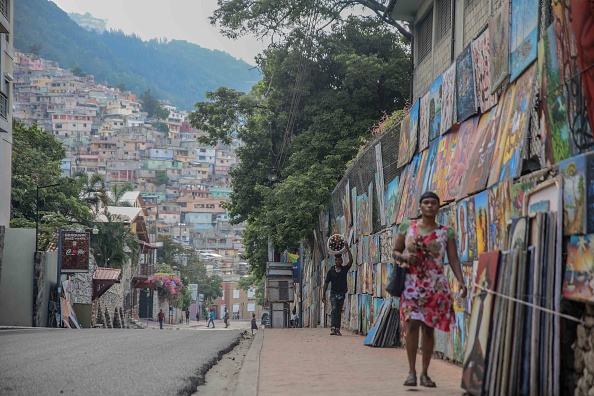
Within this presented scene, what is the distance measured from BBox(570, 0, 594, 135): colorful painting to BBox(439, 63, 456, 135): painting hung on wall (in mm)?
4769

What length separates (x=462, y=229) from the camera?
34.4ft

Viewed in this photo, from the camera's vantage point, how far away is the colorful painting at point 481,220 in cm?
945

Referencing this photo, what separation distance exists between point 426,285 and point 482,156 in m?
2.38

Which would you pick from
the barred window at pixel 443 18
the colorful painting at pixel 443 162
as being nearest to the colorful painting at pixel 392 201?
the colorful painting at pixel 443 162

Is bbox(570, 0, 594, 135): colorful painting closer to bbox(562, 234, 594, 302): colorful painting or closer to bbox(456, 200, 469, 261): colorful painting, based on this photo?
bbox(562, 234, 594, 302): colorful painting

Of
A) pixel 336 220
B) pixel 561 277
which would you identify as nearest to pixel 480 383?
pixel 561 277

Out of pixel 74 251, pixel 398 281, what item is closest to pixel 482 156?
pixel 398 281

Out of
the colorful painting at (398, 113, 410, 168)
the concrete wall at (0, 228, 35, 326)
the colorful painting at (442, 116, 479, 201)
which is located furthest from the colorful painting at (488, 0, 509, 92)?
the concrete wall at (0, 228, 35, 326)

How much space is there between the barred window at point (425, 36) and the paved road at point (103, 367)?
→ 10567 mm

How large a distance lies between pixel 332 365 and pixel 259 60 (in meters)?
29.9

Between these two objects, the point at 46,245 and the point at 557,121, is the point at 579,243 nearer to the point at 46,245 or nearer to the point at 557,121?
the point at 557,121

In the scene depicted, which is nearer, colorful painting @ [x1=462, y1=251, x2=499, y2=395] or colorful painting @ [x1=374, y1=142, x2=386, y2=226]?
colorful painting @ [x1=462, y1=251, x2=499, y2=395]

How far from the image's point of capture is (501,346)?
6.65m

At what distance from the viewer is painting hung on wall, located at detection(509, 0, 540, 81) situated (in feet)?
27.3
